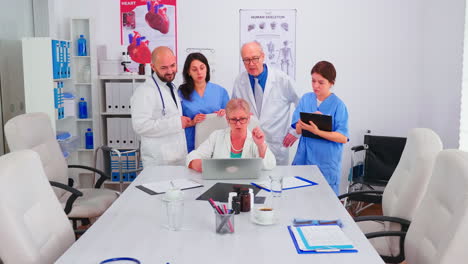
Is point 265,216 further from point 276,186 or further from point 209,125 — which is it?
point 209,125

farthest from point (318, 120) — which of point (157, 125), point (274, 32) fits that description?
point (274, 32)

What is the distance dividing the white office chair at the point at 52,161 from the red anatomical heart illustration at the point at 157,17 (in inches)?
83.5

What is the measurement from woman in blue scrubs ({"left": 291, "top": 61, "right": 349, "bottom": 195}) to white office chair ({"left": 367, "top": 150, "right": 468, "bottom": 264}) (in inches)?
50.0

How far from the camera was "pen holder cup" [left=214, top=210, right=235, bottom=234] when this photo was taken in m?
2.07

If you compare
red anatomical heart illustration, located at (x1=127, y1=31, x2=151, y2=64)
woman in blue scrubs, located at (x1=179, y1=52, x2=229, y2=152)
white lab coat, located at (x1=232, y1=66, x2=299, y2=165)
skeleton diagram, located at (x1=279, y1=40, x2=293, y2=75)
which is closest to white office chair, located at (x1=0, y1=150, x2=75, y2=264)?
woman in blue scrubs, located at (x1=179, y1=52, x2=229, y2=152)

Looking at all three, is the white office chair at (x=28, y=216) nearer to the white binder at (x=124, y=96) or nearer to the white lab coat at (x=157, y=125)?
the white lab coat at (x=157, y=125)

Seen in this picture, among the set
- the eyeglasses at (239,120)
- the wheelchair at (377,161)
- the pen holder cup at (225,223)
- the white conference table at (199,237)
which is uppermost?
the eyeglasses at (239,120)

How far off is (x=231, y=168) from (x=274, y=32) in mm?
2729

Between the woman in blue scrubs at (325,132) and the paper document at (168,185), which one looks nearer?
the paper document at (168,185)

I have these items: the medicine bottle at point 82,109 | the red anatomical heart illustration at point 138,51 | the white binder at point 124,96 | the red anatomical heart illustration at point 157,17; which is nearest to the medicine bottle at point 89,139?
the medicine bottle at point 82,109

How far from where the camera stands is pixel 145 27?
540cm

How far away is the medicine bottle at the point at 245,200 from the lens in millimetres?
2354

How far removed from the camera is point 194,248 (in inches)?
75.4

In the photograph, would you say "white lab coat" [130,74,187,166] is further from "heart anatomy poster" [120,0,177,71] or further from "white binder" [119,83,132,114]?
"heart anatomy poster" [120,0,177,71]
